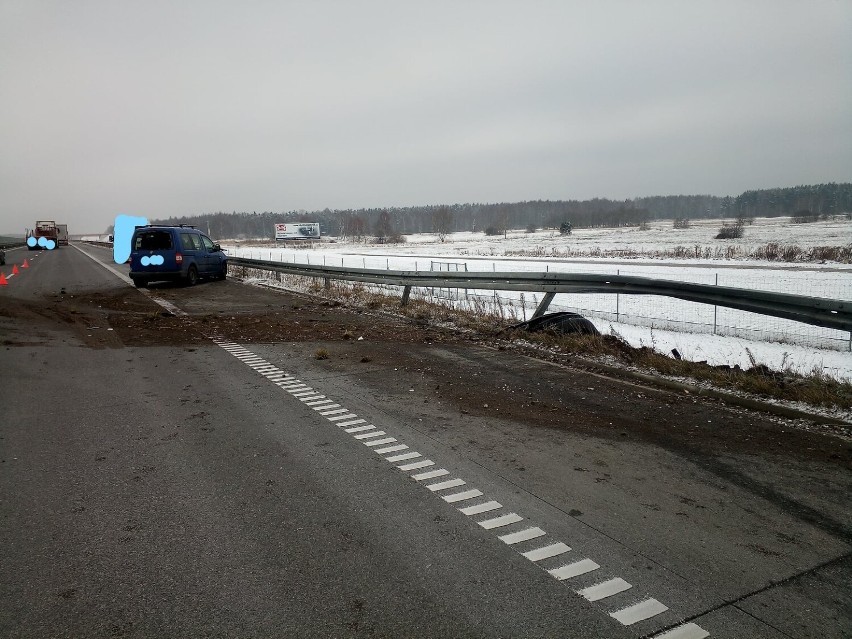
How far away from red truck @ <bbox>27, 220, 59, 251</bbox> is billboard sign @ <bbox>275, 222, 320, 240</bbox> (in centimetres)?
4324

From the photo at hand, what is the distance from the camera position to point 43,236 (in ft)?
236

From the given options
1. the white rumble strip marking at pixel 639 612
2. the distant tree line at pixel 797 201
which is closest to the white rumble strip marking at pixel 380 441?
the white rumble strip marking at pixel 639 612

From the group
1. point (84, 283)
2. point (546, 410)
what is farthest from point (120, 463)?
point (84, 283)

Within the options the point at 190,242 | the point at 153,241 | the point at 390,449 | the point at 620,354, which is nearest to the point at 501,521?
the point at 390,449

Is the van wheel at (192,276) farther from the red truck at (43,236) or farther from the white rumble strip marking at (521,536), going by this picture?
the red truck at (43,236)

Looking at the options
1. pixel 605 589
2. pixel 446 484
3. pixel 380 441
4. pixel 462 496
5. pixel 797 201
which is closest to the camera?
pixel 605 589

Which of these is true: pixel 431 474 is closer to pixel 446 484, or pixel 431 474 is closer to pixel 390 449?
pixel 446 484

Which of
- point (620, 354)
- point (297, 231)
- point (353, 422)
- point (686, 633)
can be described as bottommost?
point (686, 633)

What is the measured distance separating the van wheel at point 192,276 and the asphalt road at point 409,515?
13.7m

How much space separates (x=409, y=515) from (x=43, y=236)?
83495 millimetres

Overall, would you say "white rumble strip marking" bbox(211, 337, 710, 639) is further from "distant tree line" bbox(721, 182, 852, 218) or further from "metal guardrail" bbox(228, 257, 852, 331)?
"distant tree line" bbox(721, 182, 852, 218)

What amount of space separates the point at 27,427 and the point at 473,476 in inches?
178

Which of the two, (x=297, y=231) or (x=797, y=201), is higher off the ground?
(x=797, y=201)

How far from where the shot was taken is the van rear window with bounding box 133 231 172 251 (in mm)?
19820
